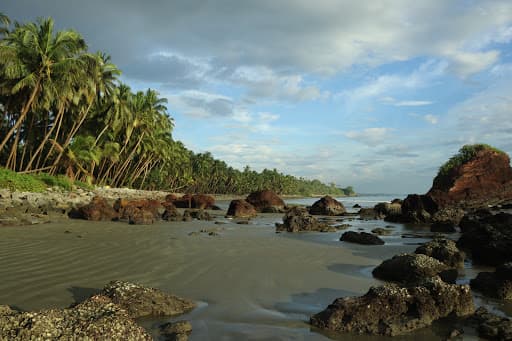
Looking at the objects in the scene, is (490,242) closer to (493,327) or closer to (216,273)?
(493,327)

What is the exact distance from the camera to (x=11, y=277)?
18.0ft

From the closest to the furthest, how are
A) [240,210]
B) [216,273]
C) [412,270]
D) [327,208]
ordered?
[412,270] < [216,273] < [240,210] < [327,208]

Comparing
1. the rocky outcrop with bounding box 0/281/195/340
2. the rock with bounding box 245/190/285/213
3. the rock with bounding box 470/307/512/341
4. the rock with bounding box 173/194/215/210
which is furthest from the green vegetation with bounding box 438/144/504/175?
the rocky outcrop with bounding box 0/281/195/340

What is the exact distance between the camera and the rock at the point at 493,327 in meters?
3.30

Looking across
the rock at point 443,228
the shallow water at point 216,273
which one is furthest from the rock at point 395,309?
the rock at point 443,228

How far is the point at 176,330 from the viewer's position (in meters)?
3.47

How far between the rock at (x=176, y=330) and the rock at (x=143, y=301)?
411 mm

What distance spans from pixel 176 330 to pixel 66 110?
3326cm

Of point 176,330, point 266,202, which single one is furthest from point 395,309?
point 266,202

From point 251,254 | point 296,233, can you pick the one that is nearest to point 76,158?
point 296,233

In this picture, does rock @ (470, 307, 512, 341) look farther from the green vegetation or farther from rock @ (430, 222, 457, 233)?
the green vegetation

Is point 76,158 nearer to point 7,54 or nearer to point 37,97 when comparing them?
point 37,97

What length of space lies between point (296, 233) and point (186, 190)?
251 ft

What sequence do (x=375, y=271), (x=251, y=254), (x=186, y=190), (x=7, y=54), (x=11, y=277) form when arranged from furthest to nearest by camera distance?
1. (x=186, y=190)
2. (x=7, y=54)
3. (x=251, y=254)
4. (x=375, y=271)
5. (x=11, y=277)
